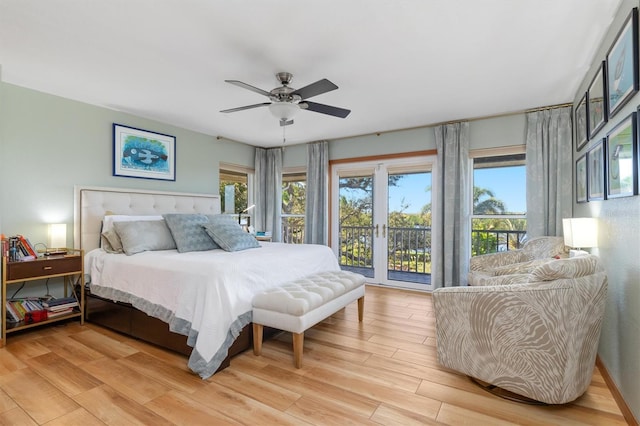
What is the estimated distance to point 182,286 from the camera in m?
2.45

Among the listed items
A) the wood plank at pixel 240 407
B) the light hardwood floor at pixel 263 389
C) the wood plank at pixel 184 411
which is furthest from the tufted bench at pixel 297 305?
the wood plank at pixel 184 411

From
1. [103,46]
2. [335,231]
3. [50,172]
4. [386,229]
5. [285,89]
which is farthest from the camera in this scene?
[335,231]

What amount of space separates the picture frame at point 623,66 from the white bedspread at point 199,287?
2.72 meters

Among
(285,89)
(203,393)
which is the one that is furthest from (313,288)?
(285,89)

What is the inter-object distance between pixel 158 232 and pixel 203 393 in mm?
1944

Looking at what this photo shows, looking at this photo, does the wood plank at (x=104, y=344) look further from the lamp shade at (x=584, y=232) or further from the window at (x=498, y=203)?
the window at (x=498, y=203)

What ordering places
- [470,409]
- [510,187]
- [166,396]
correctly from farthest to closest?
[510,187] < [166,396] < [470,409]

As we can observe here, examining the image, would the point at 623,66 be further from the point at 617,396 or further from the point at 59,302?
the point at 59,302

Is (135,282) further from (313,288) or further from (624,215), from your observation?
(624,215)

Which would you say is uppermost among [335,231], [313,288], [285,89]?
[285,89]

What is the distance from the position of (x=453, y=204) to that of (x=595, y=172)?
1835 millimetres

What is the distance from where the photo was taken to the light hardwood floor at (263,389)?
1.82 m

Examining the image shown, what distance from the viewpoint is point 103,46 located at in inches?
95.8

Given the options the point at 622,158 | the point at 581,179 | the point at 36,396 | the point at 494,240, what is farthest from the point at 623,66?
the point at 36,396
